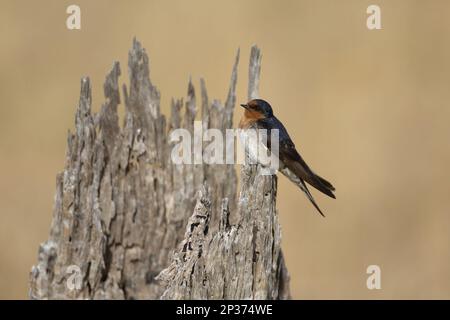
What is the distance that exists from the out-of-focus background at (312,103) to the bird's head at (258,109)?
299 centimetres

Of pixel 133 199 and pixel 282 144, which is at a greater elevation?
pixel 282 144

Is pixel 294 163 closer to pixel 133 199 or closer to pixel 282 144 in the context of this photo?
pixel 282 144

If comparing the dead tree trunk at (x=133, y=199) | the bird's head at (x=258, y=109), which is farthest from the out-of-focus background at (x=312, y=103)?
the bird's head at (x=258, y=109)

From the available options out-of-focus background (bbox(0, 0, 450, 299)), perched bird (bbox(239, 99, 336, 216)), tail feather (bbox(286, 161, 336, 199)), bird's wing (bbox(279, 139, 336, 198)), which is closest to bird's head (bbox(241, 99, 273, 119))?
perched bird (bbox(239, 99, 336, 216))

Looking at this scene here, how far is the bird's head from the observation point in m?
8.04

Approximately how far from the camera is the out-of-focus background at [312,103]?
1075 cm

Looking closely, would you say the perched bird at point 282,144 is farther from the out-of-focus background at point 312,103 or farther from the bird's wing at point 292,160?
the out-of-focus background at point 312,103

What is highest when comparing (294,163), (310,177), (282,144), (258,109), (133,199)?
(258,109)

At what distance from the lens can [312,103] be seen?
11461 mm

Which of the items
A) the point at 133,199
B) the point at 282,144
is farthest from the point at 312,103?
the point at 133,199

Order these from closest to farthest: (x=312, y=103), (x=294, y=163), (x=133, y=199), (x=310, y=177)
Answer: (x=310, y=177) < (x=294, y=163) < (x=133, y=199) < (x=312, y=103)

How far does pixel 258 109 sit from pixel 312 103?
348 centimetres
